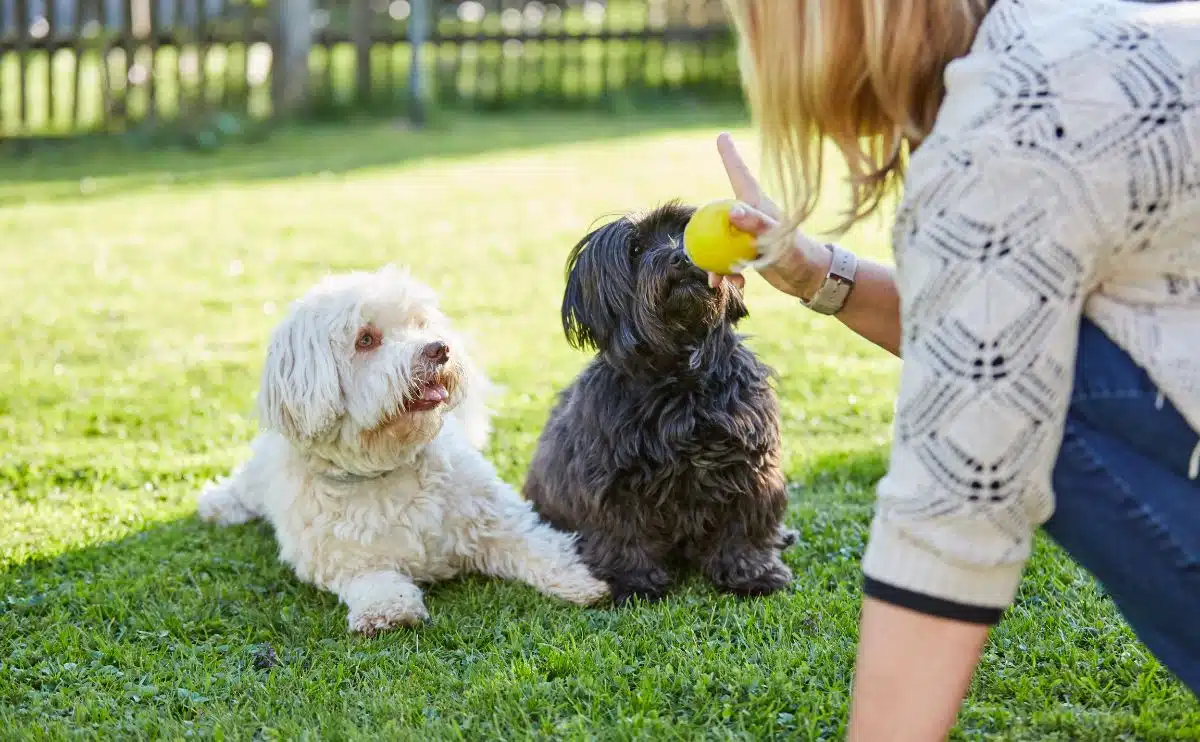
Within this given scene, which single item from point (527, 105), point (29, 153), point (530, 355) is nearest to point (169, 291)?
point (530, 355)

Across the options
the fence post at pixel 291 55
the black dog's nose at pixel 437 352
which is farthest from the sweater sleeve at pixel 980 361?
the fence post at pixel 291 55

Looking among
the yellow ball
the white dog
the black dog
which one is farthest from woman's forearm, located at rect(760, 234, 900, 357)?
the white dog

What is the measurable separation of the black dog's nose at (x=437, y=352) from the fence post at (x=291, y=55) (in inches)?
410

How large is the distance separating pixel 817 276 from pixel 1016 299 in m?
0.95

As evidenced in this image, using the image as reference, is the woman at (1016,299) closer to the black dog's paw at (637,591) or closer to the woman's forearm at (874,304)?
the woman's forearm at (874,304)

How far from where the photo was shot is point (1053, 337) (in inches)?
66.4

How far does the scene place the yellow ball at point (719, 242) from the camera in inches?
94.0

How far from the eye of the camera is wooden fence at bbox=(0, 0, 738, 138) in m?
12.1

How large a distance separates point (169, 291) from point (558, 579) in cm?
441

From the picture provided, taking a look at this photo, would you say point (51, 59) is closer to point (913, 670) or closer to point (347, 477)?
point (347, 477)

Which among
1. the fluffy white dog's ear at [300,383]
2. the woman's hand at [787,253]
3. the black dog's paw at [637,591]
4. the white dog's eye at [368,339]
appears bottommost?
the black dog's paw at [637,591]

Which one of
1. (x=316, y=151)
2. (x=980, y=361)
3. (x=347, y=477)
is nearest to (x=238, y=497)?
(x=347, y=477)

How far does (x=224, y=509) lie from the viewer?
4086 mm

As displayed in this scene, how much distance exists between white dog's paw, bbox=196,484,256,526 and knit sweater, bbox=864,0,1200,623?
9.14ft
